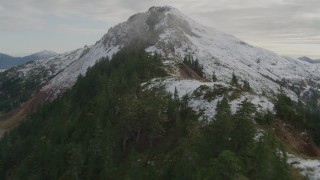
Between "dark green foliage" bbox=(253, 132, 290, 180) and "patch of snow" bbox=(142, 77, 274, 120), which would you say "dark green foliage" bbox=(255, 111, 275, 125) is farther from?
"dark green foliage" bbox=(253, 132, 290, 180)

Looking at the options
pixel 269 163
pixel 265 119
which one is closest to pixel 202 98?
pixel 265 119

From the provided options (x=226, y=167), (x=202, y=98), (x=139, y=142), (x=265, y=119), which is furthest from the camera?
(x=202, y=98)

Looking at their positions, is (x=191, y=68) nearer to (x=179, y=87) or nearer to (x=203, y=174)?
(x=179, y=87)

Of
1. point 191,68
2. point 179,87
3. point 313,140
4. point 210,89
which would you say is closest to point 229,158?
point 313,140

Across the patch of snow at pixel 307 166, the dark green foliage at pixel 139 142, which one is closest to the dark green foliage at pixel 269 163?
the dark green foliage at pixel 139 142

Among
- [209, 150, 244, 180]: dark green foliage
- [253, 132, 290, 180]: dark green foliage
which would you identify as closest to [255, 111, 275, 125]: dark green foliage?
[253, 132, 290, 180]: dark green foliage

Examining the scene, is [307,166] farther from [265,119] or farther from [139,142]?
[139,142]

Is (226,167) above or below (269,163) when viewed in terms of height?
below

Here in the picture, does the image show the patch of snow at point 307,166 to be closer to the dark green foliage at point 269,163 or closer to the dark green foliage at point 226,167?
the dark green foliage at point 269,163

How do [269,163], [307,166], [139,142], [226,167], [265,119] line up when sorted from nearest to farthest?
1. [226,167]
2. [269,163]
3. [307,166]
4. [265,119]
5. [139,142]
